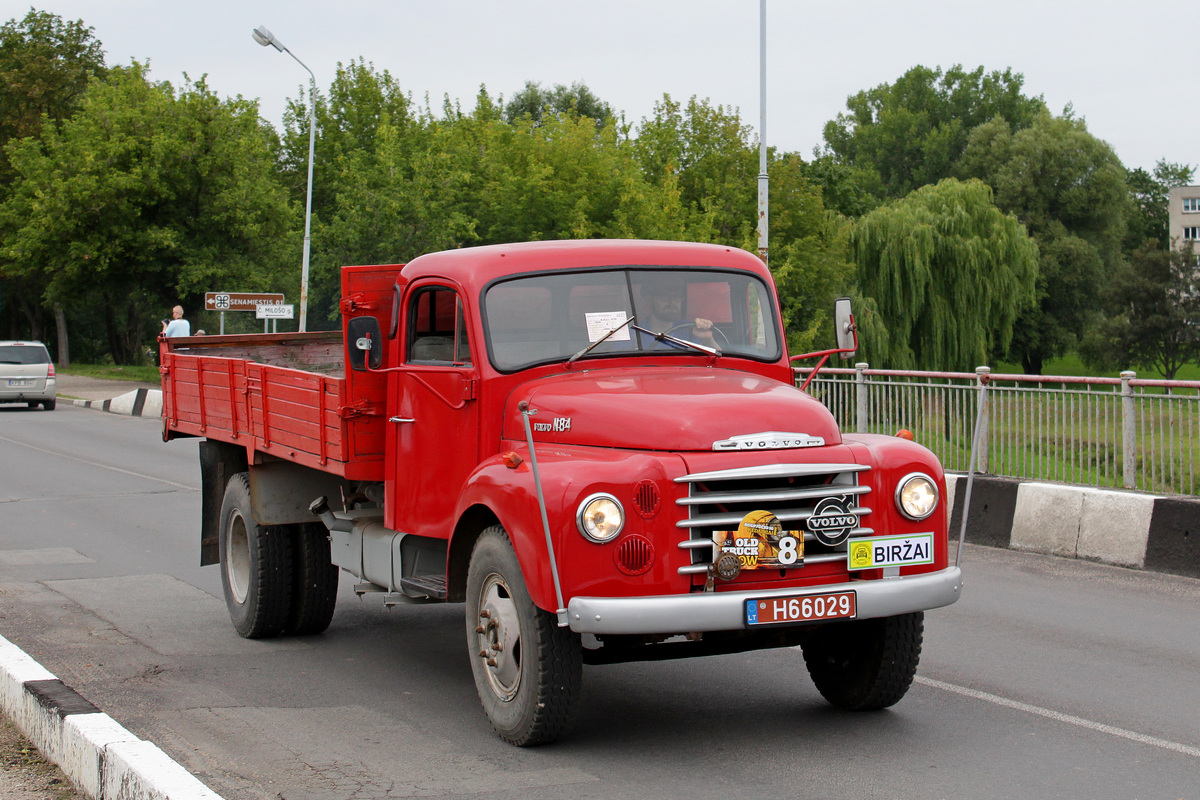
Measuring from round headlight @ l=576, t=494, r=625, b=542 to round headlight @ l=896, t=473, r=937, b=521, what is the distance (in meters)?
1.22

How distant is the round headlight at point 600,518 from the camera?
16.3ft

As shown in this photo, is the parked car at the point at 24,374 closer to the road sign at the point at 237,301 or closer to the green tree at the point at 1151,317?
the road sign at the point at 237,301

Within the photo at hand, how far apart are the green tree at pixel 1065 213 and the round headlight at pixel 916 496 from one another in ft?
216

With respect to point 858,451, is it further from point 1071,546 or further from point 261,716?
point 1071,546

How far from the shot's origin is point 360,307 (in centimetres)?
702

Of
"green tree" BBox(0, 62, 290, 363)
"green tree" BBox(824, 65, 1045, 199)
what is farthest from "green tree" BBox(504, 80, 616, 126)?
"green tree" BBox(0, 62, 290, 363)

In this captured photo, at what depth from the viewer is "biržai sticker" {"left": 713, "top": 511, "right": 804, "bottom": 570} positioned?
199 inches

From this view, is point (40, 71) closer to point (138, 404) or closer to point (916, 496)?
point (138, 404)

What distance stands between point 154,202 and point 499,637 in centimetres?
4028

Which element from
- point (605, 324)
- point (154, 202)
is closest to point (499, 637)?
point (605, 324)

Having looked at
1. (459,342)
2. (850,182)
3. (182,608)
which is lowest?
(182,608)

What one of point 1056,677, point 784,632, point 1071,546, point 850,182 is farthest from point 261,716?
point 850,182

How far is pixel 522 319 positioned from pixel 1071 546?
21.3ft

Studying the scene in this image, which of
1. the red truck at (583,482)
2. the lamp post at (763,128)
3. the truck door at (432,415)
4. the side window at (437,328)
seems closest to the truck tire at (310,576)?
the red truck at (583,482)
